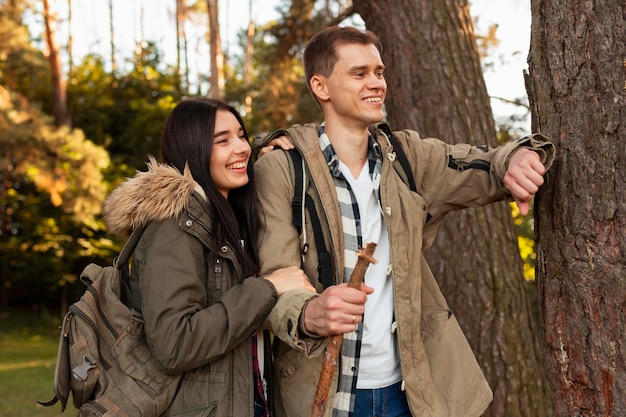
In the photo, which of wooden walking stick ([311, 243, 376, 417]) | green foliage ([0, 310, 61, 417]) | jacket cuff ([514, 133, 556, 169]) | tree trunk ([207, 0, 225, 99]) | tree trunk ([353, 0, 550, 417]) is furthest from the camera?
tree trunk ([207, 0, 225, 99])

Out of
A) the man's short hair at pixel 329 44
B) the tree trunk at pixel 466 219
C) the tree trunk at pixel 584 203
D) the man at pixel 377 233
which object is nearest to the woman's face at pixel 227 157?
the man at pixel 377 233

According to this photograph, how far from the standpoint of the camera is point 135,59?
20.2m

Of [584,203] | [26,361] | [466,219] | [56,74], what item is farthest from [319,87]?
[56,74]

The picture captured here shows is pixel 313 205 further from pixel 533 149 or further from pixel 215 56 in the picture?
pixel 215 56

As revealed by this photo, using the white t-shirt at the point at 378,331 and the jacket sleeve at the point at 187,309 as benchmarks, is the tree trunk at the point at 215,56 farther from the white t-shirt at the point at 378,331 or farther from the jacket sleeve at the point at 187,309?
the jacket sleeve at the point at 187,309

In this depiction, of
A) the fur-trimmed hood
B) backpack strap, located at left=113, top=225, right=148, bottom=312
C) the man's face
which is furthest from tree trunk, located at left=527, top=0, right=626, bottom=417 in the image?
backpack strap, located at left=113, top=225, right=148, bottom=312

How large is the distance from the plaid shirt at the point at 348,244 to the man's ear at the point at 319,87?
0.20 metres

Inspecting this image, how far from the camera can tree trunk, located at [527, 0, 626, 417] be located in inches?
90.1

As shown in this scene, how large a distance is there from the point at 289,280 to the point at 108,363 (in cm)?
69

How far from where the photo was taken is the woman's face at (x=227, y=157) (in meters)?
2.69

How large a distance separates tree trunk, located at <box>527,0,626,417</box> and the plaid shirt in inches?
26.3

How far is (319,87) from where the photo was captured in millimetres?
2939

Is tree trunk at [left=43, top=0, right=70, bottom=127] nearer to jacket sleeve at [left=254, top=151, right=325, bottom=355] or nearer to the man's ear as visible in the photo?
the man's ear

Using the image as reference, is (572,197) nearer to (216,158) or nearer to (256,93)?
(216,158)
